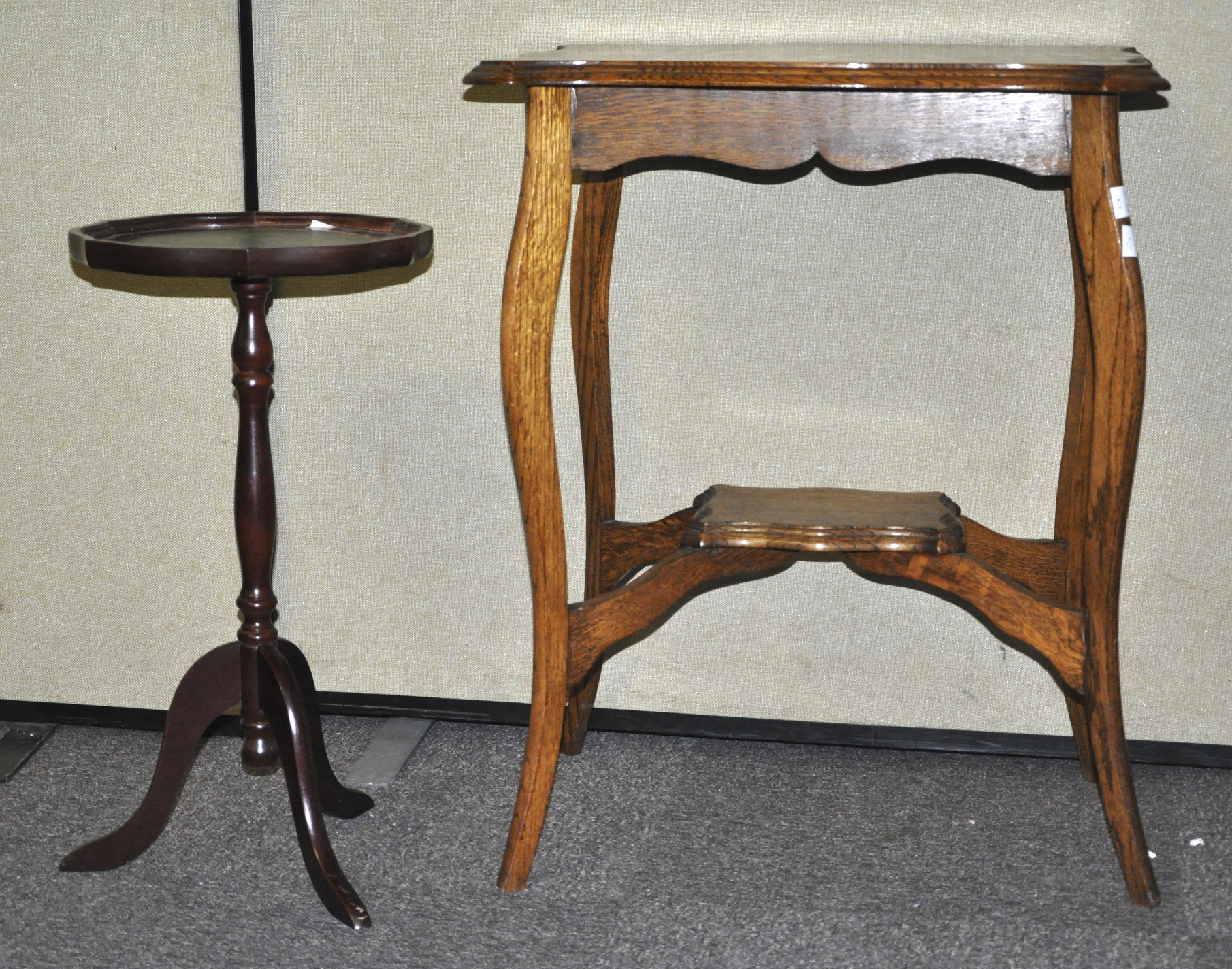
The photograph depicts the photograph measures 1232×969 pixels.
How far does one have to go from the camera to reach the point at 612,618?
4.54 feet

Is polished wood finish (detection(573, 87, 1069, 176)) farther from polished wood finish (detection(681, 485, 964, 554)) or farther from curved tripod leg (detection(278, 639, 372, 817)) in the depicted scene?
curved tripod leg (detection(278, 639, 372, 817))

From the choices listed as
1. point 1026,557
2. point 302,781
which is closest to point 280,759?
point 302,781

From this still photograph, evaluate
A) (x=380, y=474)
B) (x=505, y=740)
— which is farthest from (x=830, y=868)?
(x=380, y=474)

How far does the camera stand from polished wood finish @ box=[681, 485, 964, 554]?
1315 mm

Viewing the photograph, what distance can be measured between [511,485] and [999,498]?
0.61 meters

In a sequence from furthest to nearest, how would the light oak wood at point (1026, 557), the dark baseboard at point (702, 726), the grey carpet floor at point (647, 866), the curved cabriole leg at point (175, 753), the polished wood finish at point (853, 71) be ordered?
the dark baseboard at point (702, 726) < the light oak wood at point (1026, 557) < the curved cabriole leg at point (175, 753) < the grey carpet floor at point (647, 866) < the polished wood finish at point (853, 71)

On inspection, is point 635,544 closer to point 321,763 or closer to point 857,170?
point 321,763

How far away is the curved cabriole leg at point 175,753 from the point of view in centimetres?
142

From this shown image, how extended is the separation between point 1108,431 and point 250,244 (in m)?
0.85

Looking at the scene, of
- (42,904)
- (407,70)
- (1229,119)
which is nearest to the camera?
(42,904)

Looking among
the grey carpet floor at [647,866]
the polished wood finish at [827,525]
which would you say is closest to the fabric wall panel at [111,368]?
the grey carpet floor at [647,866]

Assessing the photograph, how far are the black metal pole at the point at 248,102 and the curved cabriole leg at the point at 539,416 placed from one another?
1.62ft

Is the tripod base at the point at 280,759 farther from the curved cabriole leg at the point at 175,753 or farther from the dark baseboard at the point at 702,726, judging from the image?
the dark baseboard at the point at 702,726

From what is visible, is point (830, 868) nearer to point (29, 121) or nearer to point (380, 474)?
point (380, 474)
